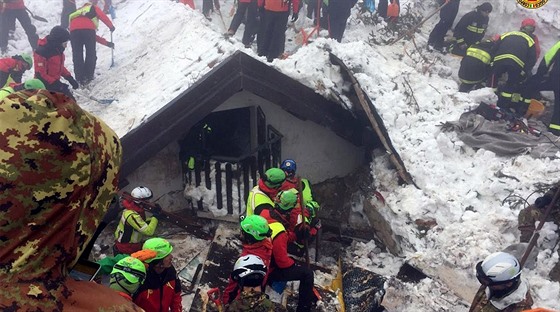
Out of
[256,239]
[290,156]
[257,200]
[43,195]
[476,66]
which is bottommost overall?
[290,156]

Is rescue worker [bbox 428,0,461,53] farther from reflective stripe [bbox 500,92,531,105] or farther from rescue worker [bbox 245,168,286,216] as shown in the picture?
rescue worker [bbox 245,168,286,216]

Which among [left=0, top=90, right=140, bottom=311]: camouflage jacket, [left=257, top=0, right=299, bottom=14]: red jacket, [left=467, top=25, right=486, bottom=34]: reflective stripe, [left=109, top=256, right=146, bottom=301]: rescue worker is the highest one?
[left=0, top=90, right=140, bottom=311]: camouflage jacket

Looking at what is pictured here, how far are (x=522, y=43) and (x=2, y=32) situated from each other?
1241 cm

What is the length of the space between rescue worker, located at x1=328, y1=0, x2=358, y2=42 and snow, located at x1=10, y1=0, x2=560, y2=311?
1.43 ft

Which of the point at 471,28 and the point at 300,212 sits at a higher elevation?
the point at 471,28

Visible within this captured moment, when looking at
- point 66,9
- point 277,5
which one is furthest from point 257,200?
point 66,9

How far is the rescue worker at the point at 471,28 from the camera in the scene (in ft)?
34.6

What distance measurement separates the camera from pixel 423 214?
6617mm

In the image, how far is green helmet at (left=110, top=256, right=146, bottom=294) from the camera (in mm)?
4038

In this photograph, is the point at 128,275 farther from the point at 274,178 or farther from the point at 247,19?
the point at 247,19

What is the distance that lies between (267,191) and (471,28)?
7285mm

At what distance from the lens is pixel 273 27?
970 centimetres

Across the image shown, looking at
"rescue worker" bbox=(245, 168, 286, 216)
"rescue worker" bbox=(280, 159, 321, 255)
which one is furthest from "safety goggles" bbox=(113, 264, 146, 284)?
"rescue worker" bbox=(280, 159, 321, 255)

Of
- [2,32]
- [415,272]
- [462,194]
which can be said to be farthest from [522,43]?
[2,32]
